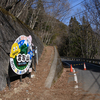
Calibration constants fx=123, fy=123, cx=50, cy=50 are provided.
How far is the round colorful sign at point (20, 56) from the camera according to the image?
6.09 metres

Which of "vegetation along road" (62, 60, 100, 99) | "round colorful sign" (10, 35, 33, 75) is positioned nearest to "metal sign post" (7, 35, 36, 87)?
"round colorful sign" (10, 35, 33, 75)

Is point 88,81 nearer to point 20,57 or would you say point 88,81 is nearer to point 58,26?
point 20,57

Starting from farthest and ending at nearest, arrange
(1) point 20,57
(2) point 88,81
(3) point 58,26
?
(3) point 58,26
(2) point 88,81
(1) point 20,57

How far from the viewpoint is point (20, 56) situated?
21.9 feet

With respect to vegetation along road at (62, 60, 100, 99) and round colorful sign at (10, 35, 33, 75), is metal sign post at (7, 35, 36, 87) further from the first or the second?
vegetation along road at (62, 60, 100, 99)

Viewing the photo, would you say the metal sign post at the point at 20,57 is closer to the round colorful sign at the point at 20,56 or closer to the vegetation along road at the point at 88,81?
the round colorful sign at the point at 20,56

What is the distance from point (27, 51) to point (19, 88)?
237cm

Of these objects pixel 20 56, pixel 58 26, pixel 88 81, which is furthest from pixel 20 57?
pixel 58 26

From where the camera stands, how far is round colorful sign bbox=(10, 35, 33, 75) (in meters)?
6.09

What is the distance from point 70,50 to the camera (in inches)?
2201

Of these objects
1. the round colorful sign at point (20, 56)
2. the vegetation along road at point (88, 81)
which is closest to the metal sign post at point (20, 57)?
the round colorful sign at point (20, 56)

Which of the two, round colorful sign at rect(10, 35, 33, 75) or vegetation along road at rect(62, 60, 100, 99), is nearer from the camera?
round colorful sign at rect(10, 35, 33, 75)

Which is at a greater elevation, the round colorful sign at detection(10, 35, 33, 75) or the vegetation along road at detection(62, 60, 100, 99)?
the round colorful sign at detection(10, 35, 33, 75)

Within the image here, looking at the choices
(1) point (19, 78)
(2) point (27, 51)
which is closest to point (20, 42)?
(2) point (27, 51)
